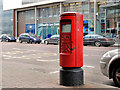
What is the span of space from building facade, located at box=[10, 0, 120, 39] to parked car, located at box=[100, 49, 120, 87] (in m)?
29.4

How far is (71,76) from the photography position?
18.5 ft

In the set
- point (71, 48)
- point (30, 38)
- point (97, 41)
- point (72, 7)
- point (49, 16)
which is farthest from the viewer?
point (49, 16)

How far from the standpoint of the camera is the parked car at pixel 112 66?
19.1 ft

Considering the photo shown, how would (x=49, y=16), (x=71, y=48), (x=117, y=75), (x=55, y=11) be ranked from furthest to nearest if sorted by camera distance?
1. (x=49, y=16)
2. (x=55, y=11)
3. (x=117, y=75)
4. (x=71, y=48)

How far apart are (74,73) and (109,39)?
64.2ft

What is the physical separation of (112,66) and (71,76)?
1184 millimetres

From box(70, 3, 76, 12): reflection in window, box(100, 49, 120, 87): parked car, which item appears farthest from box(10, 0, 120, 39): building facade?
box(100, 49, 120, 87): parked car

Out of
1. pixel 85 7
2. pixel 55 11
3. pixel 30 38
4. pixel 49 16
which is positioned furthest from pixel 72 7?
pixel 30 38

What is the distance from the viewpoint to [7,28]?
59688 mm

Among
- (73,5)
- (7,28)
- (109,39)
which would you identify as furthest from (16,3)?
(109,39)

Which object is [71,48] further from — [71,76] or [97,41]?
[97,41]

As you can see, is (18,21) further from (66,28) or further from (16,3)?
(66,28)

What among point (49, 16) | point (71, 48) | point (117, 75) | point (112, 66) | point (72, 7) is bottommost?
point (117, 75)

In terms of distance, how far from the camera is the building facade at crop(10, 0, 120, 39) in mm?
38375
